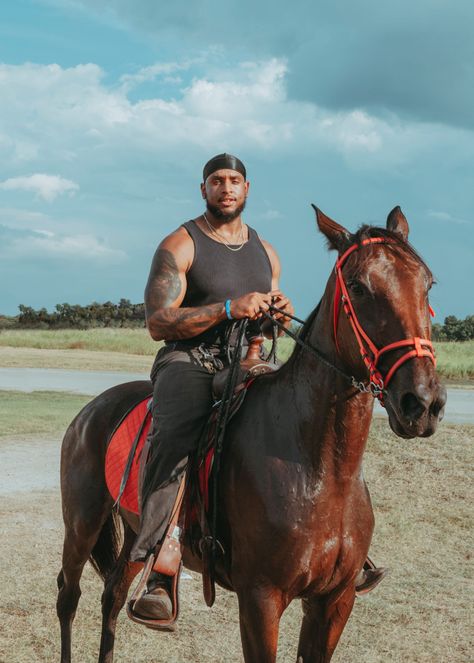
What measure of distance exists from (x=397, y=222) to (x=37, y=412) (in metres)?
14.0

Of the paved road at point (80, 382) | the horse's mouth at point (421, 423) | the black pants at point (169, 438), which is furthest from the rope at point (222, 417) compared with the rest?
the paved road at point (80, 382)

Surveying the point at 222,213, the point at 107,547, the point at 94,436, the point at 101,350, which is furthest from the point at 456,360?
the point at 222,213

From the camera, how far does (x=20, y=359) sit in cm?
3183

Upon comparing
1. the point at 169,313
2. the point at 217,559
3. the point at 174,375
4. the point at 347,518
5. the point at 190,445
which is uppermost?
the point at 169,313

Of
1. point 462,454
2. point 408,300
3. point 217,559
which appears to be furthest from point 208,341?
point 462,454

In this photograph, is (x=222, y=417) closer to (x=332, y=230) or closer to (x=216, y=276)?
(x=216, y=276)

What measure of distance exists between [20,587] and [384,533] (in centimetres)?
428

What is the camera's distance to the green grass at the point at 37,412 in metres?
14.8

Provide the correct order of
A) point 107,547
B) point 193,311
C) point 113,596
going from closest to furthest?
point 193,311 → point 113,596 → point 107,547

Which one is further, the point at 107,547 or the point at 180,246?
the point at 107,547

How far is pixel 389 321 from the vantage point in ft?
10.2

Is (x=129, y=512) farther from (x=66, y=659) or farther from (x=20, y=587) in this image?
(x=20, y=587)

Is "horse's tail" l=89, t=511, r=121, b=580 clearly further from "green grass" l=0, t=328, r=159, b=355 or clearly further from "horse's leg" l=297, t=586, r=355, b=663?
"green grass" l=0, t=328, r=159, b=355

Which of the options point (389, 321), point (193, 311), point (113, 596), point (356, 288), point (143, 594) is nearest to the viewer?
point (389, 321)
